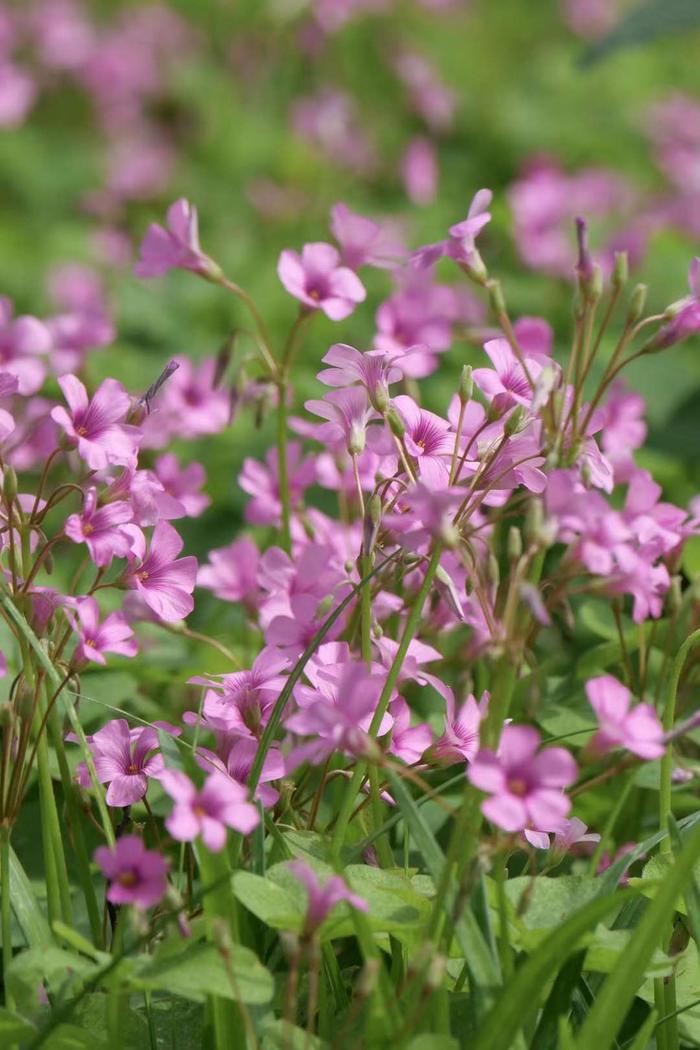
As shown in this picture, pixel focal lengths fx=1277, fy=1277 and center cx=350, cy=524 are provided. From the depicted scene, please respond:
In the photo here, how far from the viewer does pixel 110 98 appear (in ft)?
A: 17.4

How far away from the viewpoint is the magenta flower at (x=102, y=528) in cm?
119

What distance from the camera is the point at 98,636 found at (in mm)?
1293

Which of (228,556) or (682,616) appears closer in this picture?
(682,616)

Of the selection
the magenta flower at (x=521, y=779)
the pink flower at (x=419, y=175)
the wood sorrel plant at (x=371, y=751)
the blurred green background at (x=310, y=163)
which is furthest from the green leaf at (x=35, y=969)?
the pink flower at (x=419, y=175)

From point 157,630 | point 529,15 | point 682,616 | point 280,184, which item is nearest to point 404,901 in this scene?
point 682,616

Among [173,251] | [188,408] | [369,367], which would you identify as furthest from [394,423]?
[188,408]

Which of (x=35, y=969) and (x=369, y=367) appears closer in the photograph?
(x=35, y=969)

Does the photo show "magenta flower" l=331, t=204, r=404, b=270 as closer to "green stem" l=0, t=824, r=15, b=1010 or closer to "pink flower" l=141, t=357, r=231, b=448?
"pink flower" l=141, t=357, r=231, b=448

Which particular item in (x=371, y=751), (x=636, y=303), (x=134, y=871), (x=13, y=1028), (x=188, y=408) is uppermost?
(x=636, y=303)

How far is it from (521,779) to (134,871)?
315 millimetres

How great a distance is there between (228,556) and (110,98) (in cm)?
418

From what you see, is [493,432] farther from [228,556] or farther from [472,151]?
[472,151]

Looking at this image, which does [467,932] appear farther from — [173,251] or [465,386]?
[173,251]

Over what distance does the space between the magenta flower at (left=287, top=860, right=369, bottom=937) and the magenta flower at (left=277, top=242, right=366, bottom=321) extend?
0.68 meters
